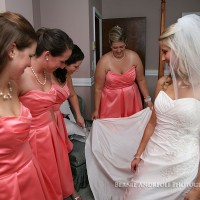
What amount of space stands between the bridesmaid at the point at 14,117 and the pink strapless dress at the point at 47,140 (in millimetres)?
234

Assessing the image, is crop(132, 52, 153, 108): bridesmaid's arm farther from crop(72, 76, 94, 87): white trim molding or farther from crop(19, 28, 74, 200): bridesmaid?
crop(19, 28, 74, 200): bridesmaid

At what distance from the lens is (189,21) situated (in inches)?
46.3

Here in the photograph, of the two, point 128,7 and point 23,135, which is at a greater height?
point 128,7

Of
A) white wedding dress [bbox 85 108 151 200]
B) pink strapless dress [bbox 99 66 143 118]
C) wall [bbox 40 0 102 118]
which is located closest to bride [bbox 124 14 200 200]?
white wedding dress [bbox 85 108 151 200]

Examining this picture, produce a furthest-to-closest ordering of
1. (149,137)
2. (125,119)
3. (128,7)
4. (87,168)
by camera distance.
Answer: (128,7) → (125,119) → (87,168) → (149,137)

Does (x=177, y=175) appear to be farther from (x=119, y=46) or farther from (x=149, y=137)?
(x=119, y=46)

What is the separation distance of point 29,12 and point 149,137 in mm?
2019

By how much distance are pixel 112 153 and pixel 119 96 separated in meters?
0.65

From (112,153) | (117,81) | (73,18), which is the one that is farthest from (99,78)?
(73,18)

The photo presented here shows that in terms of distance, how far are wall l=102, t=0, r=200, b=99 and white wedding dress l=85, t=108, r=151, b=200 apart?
1946 millimetres

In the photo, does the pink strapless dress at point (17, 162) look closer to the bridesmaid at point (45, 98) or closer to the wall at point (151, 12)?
the bridesmaid at point (45, 98)

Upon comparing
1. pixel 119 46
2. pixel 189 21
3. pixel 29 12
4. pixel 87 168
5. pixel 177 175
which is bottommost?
pixel 87 168

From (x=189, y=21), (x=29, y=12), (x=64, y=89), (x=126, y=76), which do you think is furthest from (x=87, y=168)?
(x=29, y=12)

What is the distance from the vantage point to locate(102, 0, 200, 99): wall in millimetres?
3770
